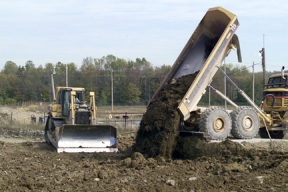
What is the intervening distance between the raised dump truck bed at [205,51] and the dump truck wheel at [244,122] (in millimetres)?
1174

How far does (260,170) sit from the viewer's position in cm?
852

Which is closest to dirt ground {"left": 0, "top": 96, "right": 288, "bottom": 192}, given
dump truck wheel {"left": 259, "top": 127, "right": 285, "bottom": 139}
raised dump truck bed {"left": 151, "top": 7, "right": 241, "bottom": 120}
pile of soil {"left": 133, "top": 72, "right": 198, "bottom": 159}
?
pile of soil {"left": 133, "top": 72, "right": 198, "bottom": 159}

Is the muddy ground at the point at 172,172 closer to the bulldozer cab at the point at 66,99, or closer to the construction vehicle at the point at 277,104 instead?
the construction vehicle at the point at 277,104

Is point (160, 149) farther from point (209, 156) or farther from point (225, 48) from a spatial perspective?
point (225, 48)

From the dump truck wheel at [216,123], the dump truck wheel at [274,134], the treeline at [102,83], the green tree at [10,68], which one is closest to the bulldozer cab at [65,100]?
the dump truck wheel at [216,123]

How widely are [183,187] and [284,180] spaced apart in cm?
180

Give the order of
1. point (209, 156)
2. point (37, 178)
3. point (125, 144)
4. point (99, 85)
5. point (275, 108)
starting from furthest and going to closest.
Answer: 1. point (99, 85)
2. point (125, 144)
3. point (275, 108)
4. point (209, 156)
5. point (37, 178)

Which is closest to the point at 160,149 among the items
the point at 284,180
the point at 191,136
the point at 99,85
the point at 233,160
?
the point at 191,136

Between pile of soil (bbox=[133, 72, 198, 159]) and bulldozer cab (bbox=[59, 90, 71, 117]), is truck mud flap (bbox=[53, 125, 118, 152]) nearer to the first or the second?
bulldozer cab (bbox=[59, 90, 71, 117])

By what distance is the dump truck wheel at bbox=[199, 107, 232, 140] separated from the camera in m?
11.1

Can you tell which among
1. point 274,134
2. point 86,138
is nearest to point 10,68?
point 86,138

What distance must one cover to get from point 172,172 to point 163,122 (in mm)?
2124

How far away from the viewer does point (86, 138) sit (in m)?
14.6

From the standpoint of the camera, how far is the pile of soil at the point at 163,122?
10852mm
